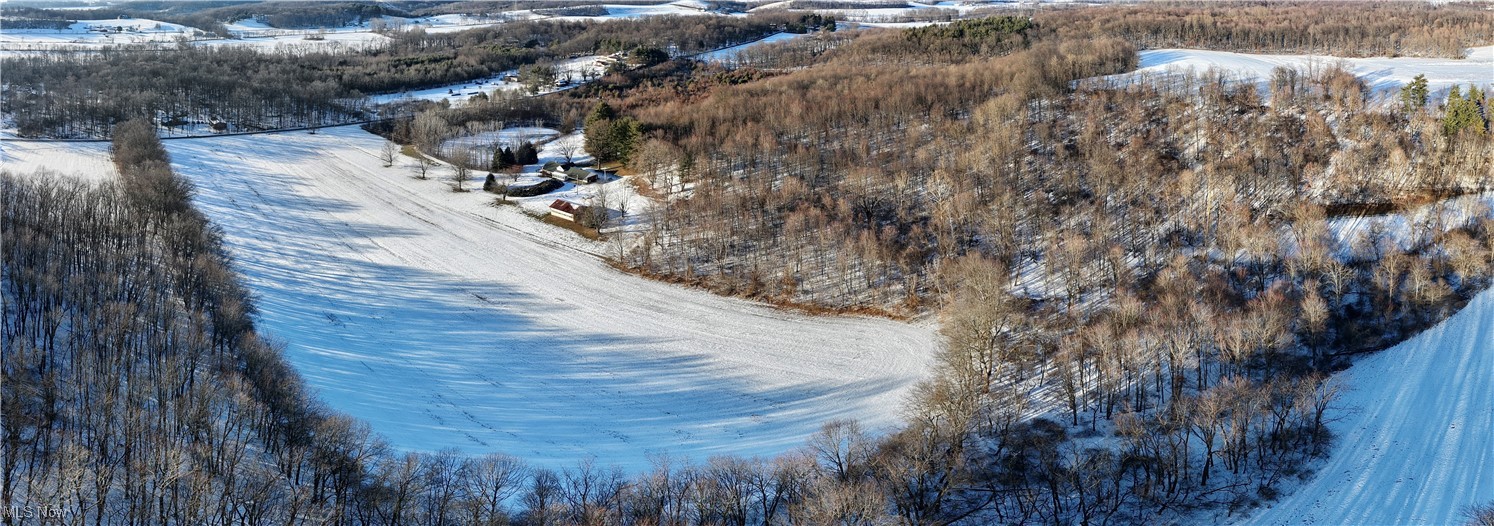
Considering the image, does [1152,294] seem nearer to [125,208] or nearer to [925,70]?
[925,70]

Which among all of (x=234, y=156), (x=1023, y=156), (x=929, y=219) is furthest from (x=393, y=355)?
(x=234, y=156)

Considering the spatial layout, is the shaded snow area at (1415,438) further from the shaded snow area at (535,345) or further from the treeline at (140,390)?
the treeline at (140,390)

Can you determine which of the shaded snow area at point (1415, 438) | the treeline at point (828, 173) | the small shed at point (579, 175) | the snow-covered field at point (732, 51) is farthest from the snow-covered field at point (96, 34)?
the shaded snow area at point (1415, 438)

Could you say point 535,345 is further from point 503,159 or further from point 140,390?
point 503,159

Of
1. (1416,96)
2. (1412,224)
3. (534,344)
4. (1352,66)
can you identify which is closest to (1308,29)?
(1352,66)

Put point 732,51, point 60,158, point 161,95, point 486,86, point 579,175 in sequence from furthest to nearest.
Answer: point 732,51 → point 486,86 → point 161,95 → point 60,158 → point 579,175
